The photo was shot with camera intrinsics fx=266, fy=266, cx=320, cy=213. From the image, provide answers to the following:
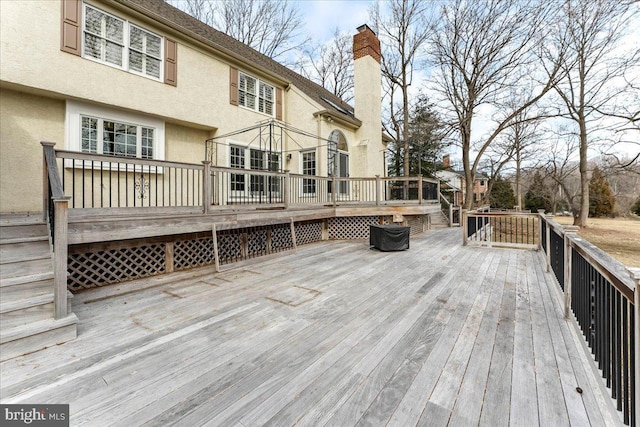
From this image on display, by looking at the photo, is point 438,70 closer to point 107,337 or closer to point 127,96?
point 127,96

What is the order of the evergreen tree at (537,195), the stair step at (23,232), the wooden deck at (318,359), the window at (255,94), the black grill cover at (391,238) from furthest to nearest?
the evergreen tree at (537,195) → the window at (255,94) → the black grill cover at (391,238) → the stair step at (23,232) → the wooden deck at (318,359)

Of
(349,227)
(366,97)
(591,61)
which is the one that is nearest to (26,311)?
(349,227)

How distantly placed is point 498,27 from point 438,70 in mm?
3226

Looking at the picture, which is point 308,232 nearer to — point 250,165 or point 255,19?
point 250,165

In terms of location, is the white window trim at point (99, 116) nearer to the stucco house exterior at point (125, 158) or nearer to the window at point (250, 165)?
the stucco house exterior at point (125, 158)

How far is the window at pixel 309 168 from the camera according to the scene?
10.4 meters

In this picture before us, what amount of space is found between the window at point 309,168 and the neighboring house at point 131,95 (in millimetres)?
53

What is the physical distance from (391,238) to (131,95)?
24.8ft

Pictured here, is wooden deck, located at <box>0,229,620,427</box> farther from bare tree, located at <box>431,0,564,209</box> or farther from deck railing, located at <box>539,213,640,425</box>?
bare tree, located at <box>431,0,564,209</box>

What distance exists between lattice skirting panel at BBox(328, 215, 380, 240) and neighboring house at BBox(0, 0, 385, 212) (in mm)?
1924

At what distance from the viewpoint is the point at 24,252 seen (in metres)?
3.30

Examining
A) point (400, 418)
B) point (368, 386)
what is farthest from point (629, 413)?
point (368, 386)

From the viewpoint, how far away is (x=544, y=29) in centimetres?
1288

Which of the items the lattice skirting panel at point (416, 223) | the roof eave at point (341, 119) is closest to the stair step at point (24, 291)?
the roof eave at point (341, 119)
